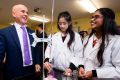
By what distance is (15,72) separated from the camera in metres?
1.69

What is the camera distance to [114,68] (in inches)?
56.6

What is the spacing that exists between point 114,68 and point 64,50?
1.80ft

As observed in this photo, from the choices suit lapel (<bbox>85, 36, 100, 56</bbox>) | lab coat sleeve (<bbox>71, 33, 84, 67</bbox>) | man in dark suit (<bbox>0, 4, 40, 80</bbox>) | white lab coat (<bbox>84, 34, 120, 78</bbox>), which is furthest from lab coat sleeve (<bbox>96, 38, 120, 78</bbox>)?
man in dark suit (<bbox>0, 4, 40, 80</bbox>)

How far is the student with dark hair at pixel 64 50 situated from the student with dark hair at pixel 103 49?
0.19 metres

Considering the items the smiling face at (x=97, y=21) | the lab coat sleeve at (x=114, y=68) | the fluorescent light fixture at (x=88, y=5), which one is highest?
the fluorescent light fixture at (x=88, y=5)

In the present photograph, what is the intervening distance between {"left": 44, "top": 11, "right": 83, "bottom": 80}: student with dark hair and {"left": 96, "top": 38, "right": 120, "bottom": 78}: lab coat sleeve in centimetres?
35

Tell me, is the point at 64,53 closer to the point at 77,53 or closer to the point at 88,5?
the point at 77,53

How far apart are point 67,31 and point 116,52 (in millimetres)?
627

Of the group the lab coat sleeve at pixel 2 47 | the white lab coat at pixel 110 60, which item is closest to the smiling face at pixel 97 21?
the white lab coat at pixel 110 60

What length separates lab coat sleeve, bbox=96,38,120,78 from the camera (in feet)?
4.68

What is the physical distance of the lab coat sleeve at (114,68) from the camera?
1427 millimetres

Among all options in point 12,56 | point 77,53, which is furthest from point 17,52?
point 77,53

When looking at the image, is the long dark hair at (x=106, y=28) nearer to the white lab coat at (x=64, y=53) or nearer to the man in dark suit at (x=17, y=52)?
the white lab coat at (x=64, y=53)

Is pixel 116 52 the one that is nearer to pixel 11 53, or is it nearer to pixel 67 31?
pixel 67 31
